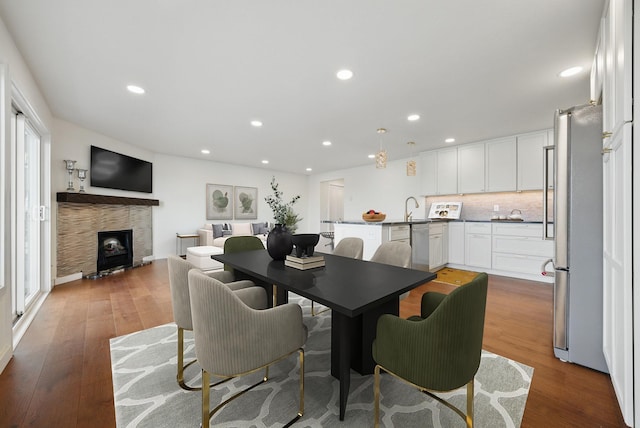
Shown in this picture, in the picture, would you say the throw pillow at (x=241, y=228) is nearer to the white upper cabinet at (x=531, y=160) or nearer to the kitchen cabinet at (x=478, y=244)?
the kitchen cabinet at (x=478, y=244)

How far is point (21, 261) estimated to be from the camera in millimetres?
2684

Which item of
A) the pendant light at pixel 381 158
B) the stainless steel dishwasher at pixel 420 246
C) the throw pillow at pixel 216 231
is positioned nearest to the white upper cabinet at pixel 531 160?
the stainless steel dishwasher at pixel 420 246

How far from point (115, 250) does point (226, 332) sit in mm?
4982

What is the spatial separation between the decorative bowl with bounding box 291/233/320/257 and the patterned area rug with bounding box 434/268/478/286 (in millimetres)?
2857

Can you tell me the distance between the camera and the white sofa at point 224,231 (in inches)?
232

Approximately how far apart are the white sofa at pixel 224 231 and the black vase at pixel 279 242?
357cm

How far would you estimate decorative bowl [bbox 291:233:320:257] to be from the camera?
1823 mm

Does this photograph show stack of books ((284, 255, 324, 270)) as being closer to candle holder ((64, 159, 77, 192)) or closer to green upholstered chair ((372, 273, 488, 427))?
green upholstered chair ((372, 273, 488, 427))

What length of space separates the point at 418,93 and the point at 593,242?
208cm

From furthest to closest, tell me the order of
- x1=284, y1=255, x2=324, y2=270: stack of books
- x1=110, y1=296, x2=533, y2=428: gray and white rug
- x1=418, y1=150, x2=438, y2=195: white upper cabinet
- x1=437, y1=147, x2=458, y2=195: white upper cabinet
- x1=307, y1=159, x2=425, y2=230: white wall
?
1. x1=307, y1=159, x2=425, y2=230: white wall
2. x1=418, y1=150, x2=438, y2=195: white upper cabinet
3. x1=437, y1=147, x2=458, y2=195: white upper cabinet
4. x1=284, y1=255, x2=324, y2=270: stack of books
5. x1=110, y1=296, x2=533, y2=428: gray and white rug

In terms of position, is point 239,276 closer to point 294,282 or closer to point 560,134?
point 294,282

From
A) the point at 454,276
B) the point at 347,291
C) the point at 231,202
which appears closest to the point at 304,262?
the point at 347,291

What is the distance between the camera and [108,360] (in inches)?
74.6

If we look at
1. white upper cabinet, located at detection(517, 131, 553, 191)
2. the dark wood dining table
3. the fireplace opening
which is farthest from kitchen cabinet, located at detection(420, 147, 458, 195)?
the fireplace opening
